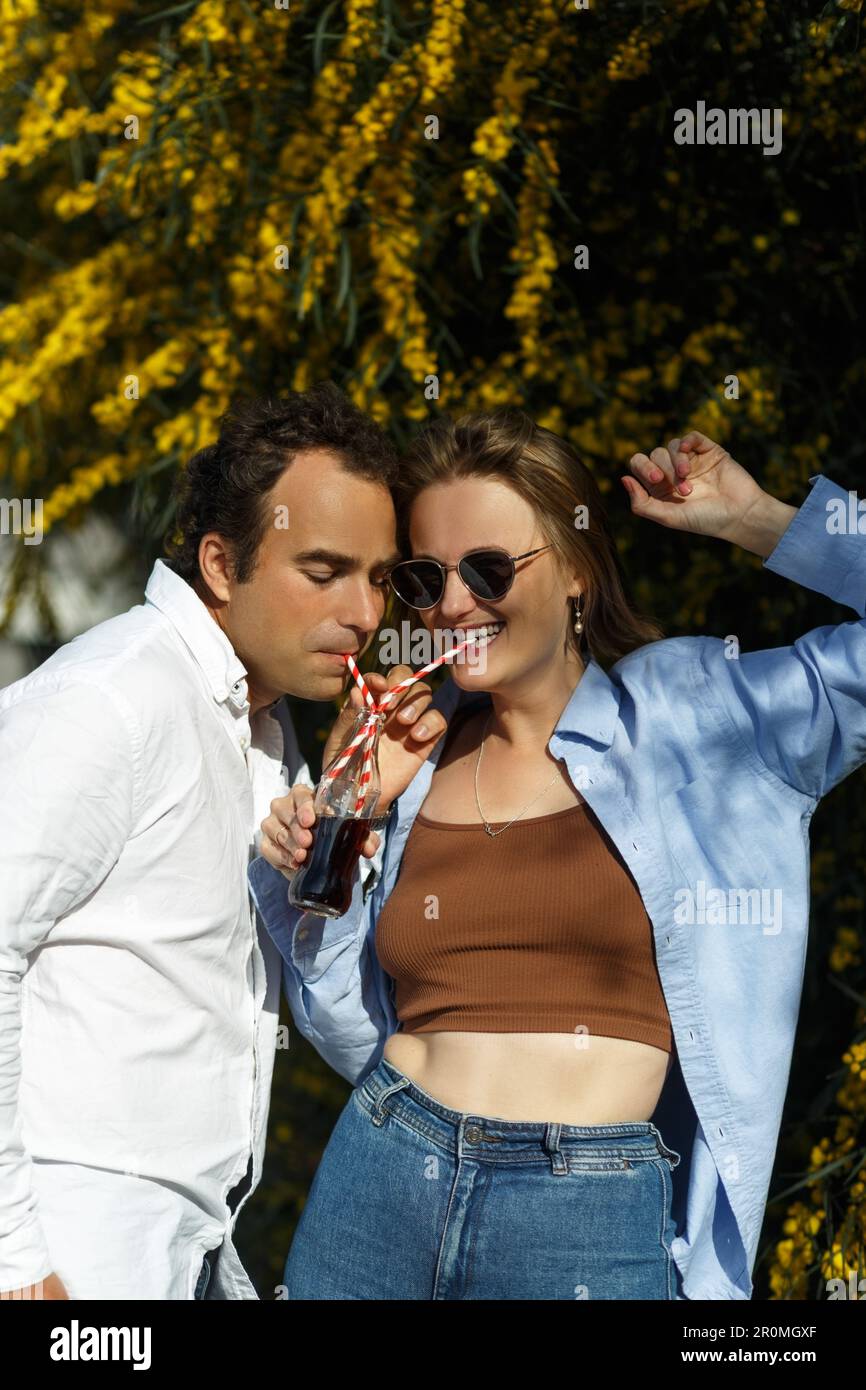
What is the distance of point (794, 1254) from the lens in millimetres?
2467

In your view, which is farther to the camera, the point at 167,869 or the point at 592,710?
the point at 592,710

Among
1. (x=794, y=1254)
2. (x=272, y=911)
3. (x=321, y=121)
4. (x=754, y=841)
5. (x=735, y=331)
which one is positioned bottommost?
(x=794, y=1254)

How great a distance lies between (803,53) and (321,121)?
0.91 metres

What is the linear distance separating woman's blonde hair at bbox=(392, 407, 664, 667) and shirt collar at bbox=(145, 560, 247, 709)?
0.35 meters

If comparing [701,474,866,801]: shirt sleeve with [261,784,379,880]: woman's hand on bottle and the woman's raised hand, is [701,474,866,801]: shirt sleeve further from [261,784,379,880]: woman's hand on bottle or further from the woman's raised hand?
[261,784,379,880]: woman's hand on bottle

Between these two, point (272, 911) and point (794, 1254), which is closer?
point (272, 911)

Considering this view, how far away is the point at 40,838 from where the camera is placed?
5.22ft

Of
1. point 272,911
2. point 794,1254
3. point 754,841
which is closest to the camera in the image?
point 754,841

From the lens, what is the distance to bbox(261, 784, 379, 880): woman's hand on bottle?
5.98ft

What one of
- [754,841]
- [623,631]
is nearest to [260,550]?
[623,631]

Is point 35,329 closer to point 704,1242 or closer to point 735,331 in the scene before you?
point 735,331

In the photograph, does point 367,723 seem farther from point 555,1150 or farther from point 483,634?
point 555,1150

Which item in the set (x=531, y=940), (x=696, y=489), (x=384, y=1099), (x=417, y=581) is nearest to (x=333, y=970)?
(x=384, y=1099)

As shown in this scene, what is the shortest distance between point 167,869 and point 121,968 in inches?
5.1
